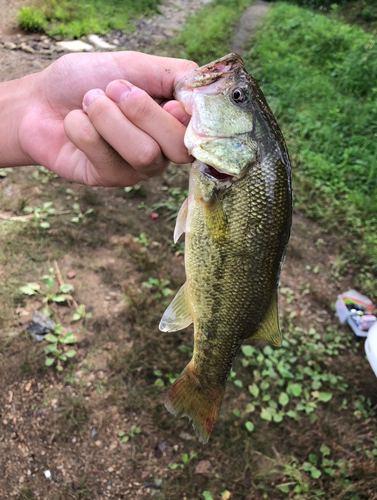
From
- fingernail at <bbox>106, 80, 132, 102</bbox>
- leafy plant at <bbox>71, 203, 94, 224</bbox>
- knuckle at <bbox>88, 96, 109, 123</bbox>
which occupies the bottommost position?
leafy plant at <bbox>71, 203, 94, 224</bbox>

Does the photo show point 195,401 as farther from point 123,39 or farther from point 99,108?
point 123,39

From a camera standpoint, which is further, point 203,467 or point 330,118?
point 330,118

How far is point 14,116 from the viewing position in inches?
88.6

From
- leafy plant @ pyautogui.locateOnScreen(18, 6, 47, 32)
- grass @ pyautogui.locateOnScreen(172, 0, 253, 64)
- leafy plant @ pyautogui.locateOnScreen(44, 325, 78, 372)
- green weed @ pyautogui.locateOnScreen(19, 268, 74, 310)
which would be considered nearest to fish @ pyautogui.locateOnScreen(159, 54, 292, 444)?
leafy plant @ pyautogui.locateOnScreen(44, 325, 78, 372)

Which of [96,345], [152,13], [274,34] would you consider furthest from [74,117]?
[274,34]

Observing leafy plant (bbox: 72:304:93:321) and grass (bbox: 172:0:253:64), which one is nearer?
leafy plant (bbox: 72:304:93:321)

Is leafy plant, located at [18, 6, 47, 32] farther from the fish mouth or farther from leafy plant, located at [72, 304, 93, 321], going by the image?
the fish mouth

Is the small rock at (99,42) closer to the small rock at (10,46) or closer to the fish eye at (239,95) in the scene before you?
the small rock at (10,46)

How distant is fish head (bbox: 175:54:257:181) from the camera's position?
1.67 m

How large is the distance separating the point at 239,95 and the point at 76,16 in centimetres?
789

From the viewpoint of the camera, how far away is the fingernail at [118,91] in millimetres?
1729

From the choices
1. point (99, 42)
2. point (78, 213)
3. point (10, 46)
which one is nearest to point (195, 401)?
point (78, 213)

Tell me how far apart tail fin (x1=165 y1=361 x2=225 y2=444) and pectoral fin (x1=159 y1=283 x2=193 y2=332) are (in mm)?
234

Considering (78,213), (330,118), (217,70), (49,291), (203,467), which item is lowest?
(203,467)
